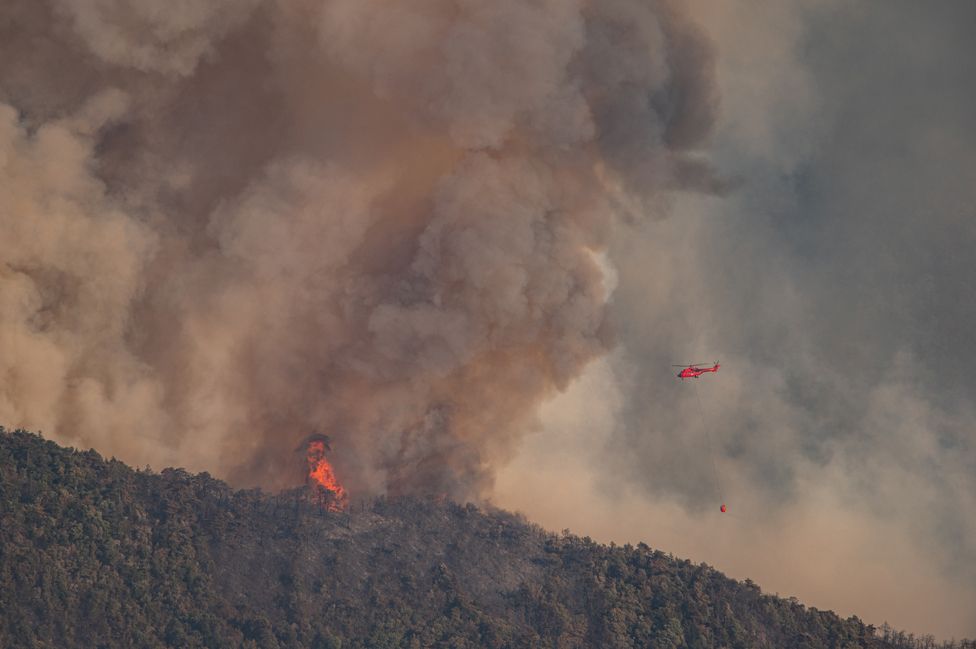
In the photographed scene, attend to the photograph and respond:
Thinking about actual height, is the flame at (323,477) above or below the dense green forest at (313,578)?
above

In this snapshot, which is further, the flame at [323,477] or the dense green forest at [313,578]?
the flame at [323,477]

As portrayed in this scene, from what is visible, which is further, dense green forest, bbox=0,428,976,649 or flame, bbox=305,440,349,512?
flame, bbox=305,440,349,512

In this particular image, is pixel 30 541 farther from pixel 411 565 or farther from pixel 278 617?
pixel 411 565

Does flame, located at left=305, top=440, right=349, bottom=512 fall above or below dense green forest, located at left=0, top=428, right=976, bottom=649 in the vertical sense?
above

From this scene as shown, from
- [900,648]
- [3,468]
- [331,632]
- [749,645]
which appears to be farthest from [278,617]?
[900,648]

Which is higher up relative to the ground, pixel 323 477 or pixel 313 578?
pixel 323 477
